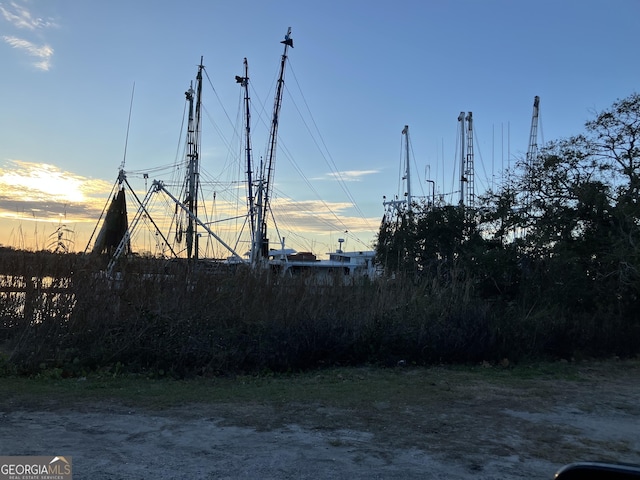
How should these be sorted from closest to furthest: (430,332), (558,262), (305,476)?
(305,476) < (430,332) < (558,262)

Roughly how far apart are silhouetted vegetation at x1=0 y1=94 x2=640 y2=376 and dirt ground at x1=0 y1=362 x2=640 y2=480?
2746 mm

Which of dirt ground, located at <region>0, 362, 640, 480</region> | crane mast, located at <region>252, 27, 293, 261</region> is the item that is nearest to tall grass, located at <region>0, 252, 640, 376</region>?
dirt ground, located at <region>0, 362, 640, 480</region>

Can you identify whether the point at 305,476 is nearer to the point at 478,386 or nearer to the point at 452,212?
the point at 478,386

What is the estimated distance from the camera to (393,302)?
1288 centimetres

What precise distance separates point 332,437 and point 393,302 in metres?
6.90

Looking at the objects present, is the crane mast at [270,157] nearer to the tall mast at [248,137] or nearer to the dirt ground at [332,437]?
the tall mast at [248,137]

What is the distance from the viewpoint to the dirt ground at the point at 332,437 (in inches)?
203

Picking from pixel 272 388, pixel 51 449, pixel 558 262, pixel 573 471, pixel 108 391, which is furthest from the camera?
pixel 558 262

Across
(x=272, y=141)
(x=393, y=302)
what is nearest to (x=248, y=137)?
(x=272, y=141)

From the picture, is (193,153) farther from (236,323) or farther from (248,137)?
(236,323)

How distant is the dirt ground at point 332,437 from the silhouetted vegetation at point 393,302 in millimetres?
2746

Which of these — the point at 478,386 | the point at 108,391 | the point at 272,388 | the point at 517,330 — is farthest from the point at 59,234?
the point at 517,330

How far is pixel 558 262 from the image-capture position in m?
13.9

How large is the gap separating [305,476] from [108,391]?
4.51m
